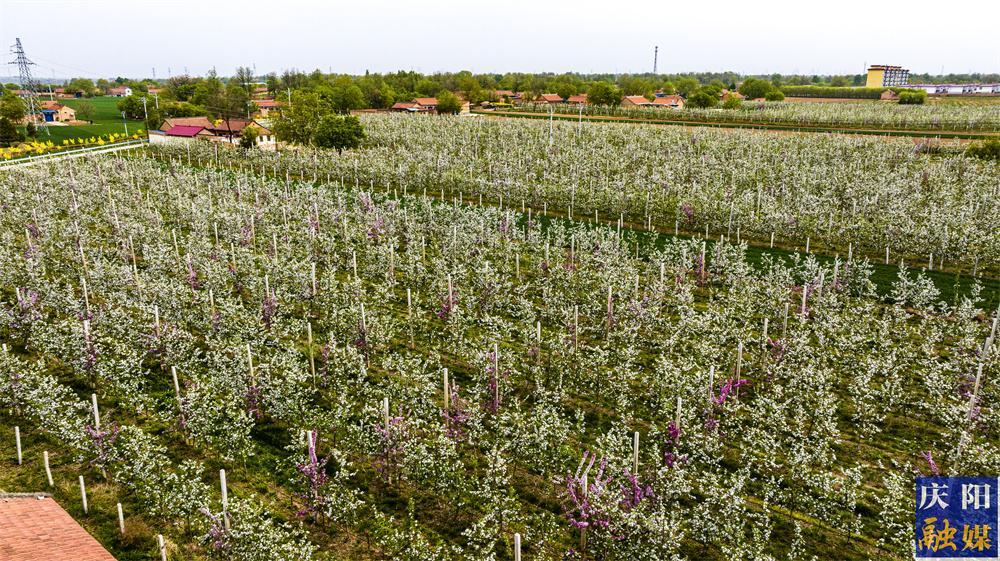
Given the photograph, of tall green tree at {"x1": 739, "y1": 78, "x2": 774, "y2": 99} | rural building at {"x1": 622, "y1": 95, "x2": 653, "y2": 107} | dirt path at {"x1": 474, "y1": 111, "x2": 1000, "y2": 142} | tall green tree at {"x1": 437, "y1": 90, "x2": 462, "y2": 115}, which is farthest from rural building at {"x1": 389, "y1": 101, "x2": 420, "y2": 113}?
A: tall green tree at {"x1": 739, "y1": 78, "x2": 774, "y2": 99}

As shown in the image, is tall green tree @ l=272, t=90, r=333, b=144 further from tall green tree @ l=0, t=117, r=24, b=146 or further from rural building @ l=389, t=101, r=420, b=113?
rural building @ l=389, t=101, r=420, b=113

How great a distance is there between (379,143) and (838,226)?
57952 millimetres

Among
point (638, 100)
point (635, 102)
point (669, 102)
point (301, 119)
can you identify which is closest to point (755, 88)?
point (669, 102)

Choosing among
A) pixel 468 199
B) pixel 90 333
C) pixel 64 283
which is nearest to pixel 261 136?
pixel 468 199

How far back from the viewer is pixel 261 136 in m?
87.0

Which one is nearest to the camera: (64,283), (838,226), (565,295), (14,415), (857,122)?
(14,415)

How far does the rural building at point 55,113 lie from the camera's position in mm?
130788

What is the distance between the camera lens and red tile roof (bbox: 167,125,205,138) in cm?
8750

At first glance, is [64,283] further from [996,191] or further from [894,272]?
[996,191]

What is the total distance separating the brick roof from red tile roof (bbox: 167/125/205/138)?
82.2 meters

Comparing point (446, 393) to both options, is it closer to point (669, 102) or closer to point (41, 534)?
point (41, 534)

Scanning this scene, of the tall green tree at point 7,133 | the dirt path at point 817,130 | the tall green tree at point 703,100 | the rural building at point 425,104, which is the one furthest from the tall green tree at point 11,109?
the tall green tree at point 703,100

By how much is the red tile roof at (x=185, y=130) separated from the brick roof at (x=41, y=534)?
82.2 meters

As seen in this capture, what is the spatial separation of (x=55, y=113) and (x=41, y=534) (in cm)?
15165
